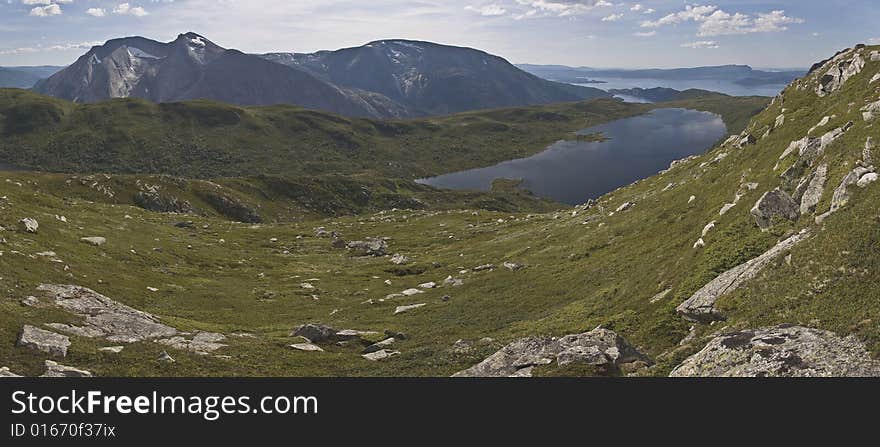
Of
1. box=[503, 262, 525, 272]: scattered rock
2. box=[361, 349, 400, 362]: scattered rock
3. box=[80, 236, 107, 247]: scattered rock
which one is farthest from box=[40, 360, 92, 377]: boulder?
box=[80, 236, 107, 247]: scattered rock

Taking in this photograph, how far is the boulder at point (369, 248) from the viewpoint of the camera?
283ft

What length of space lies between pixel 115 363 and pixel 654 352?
1116 inches

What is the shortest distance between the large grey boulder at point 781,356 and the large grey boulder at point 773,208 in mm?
13466

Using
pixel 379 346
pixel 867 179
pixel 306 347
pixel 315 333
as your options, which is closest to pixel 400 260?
pixel 315 333

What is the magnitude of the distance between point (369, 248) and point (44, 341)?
212 ft

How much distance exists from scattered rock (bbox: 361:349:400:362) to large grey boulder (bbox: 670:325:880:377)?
18.5 m

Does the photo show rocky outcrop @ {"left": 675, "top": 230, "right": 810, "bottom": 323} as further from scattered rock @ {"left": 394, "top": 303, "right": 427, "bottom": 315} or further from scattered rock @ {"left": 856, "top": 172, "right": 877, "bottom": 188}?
scattered rock @ {"left": 394, "top": 303, "right": 427, "bottom": 315}

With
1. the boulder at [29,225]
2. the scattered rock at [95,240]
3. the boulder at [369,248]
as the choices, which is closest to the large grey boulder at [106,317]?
the boulder at [29,225]

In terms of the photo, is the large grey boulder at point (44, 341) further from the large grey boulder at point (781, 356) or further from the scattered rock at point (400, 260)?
the scattered rock at point (400, 260)

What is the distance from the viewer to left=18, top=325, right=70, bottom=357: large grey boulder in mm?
23781

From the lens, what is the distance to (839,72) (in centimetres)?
5497

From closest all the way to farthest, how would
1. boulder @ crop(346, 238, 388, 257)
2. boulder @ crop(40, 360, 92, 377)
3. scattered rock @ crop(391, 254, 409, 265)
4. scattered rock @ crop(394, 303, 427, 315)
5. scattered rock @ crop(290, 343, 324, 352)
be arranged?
1. boulder @ crop(40, 360, 92, 377)
2. scattered rock @ crop(290, 343, 324, 352)
3. scattered rock @ crop(394, 303, 427, 315)
4. scattered rock @ crop(391, 254, 409, 265)
5. boulder @ crop(346, 238, 388, 257)

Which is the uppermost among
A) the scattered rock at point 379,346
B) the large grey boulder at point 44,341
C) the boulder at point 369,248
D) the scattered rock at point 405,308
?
the large grey boulder at point 44,341
